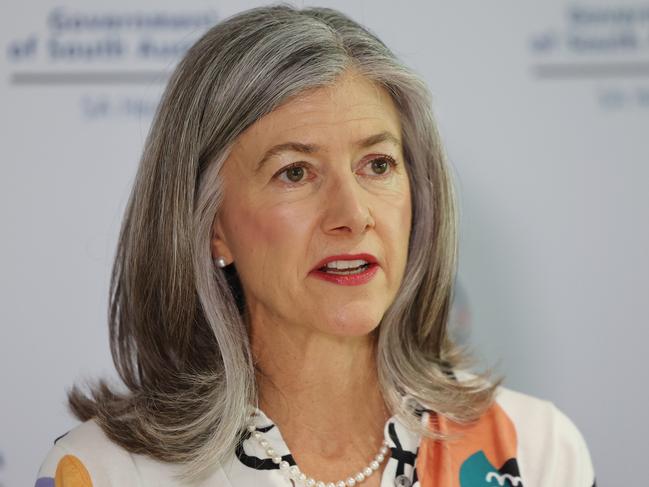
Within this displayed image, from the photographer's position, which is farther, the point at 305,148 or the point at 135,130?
the point at 135,130

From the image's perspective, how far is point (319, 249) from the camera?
1.86 meters

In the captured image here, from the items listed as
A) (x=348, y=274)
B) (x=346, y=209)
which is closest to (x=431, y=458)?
(x=348, y=274)

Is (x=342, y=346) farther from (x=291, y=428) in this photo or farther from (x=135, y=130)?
(x=135, y=130)

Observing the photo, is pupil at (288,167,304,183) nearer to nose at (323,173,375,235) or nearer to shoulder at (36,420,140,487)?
nose at (323,173,375,235)

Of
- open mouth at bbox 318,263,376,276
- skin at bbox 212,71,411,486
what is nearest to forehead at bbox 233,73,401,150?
skin at bbox 212,71,411,486

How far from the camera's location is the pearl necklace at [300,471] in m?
1.89

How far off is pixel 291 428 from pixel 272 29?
76cm

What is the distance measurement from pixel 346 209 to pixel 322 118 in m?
0.19

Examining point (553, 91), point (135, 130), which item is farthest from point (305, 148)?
point (553, 91)

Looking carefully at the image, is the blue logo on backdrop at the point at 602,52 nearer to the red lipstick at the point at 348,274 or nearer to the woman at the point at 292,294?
the woman at the point at 292,294

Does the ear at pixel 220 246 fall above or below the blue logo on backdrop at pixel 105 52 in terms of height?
below

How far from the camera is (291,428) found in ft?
6.47

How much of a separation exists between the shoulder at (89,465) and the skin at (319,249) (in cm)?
29

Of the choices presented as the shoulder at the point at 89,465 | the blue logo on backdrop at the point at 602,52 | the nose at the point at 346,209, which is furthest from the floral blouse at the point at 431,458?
the blue logo on backdrop at the point at 602,52
